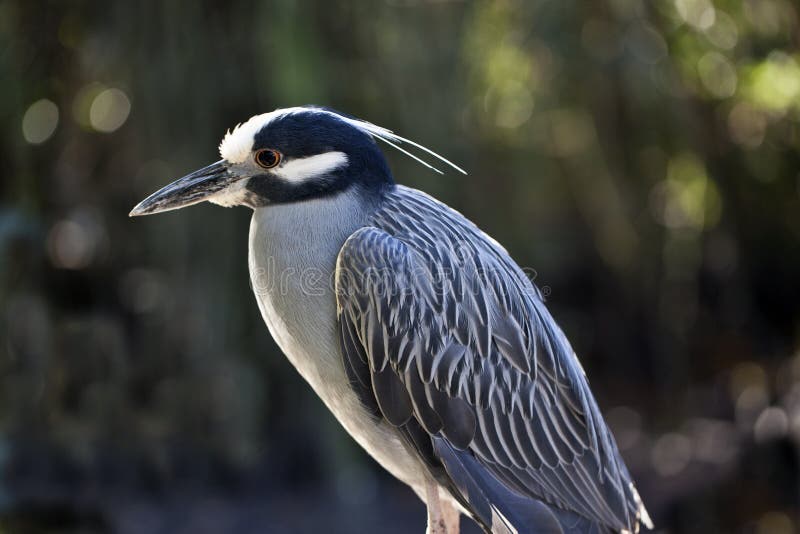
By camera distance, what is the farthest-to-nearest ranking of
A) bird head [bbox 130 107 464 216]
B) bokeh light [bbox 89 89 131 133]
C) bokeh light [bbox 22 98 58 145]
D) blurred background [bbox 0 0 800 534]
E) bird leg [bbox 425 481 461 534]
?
bokeh light [bbox 89 89 131 133] < bokeh light [bbox 22 98 58 145] < blurred background [bbox 0 0 800 534] < bird leg [bbox 425 481 461 534] < bird head [bbox 130 107 464 216]

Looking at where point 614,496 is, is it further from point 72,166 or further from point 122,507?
point 72,166

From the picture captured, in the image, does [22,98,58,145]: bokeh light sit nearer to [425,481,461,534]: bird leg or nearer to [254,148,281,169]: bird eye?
[254,148,281,169]: bird eye

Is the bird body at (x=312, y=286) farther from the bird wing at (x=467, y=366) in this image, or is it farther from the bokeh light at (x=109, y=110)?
the bokeh light at (x=109, y=110)

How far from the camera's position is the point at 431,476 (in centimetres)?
288

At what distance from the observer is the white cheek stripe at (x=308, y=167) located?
2.81 meters

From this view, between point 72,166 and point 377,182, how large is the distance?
4135 millimetres

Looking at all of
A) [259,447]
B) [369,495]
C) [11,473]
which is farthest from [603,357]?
[11,473]

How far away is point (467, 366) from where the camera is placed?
2.93m

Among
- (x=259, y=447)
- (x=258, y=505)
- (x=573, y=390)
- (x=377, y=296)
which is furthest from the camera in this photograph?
(x=258, y=505)

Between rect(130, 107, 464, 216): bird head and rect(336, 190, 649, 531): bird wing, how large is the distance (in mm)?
212

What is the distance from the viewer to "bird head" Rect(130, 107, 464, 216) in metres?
2.78

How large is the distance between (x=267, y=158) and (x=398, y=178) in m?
3.12

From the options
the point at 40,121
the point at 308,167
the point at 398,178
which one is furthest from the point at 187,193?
the point at 40,121

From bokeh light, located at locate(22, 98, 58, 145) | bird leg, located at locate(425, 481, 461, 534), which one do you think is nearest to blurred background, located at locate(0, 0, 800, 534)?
bokeh light, located at locate(22, 98, 58, 145)
